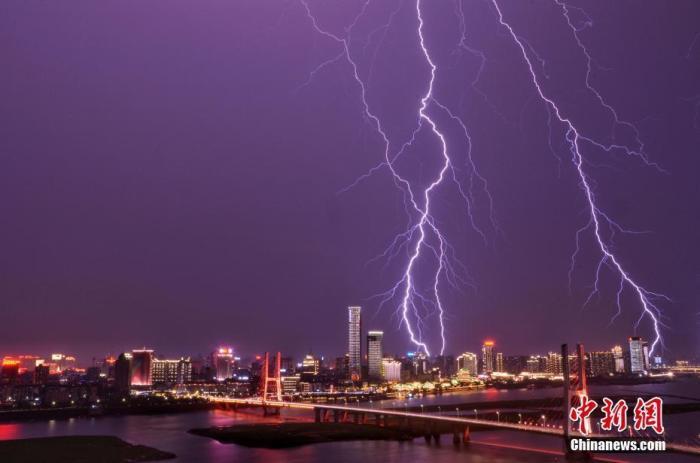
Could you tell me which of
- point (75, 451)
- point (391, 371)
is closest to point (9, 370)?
point (391, 371)

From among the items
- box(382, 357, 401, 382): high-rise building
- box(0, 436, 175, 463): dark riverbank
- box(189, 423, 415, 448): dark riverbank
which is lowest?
box(382, 357, 401, 382): high-rise building

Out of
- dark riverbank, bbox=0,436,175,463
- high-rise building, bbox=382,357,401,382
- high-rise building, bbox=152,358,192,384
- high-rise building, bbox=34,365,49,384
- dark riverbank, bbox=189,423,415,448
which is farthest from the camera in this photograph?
high-rise building, bbox=382,357,401,382

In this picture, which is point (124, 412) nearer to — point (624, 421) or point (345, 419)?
point (345, 419)

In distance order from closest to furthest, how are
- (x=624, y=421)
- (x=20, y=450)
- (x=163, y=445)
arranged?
1. (x=624, y=421)
2. (x=20, y=450)
3. (x=163, y=445)

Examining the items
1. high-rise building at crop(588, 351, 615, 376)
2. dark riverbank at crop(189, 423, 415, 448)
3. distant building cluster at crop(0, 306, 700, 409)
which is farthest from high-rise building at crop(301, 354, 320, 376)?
dark riverbank at crop(189, 423, 415, 448)

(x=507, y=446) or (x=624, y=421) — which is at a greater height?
(x=624, y=421)

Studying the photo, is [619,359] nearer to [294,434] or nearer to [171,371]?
[171,371]

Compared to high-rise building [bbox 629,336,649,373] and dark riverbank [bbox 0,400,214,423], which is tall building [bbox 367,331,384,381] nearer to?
high-rise building [bbox 629,336,649,373]

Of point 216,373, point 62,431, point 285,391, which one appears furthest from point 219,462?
point 216,373
